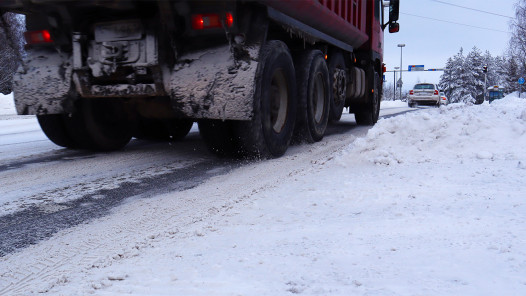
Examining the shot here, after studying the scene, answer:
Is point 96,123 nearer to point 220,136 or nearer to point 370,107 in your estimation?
point 220,136

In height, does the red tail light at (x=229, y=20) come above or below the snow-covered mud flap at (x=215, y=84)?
above

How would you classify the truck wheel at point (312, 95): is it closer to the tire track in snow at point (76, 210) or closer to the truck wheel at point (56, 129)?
the tire track in snow at point (76, 210)

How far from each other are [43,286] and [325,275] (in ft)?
3.74

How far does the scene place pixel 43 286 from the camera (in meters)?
1.77

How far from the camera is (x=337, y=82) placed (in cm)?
749

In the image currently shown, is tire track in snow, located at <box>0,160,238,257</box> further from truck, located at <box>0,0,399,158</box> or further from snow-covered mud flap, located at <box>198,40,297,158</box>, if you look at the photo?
truck, located at <box>0,0,399,158</box>

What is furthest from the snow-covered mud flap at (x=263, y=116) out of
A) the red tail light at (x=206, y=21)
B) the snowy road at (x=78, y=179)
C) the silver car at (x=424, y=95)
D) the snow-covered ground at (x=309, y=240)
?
the silver car at (x=424, y=95)

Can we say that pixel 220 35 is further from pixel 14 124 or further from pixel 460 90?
pixel 460 90

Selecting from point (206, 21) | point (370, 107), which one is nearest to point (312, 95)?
point (206, 21)

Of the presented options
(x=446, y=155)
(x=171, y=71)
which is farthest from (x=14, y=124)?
(x=446, y=155)

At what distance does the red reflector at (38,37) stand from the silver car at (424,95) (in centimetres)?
2571

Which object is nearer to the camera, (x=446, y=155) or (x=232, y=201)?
(x=232, y=201)

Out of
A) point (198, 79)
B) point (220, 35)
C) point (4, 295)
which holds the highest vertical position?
point (220, 35)

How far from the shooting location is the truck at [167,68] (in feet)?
13.5
